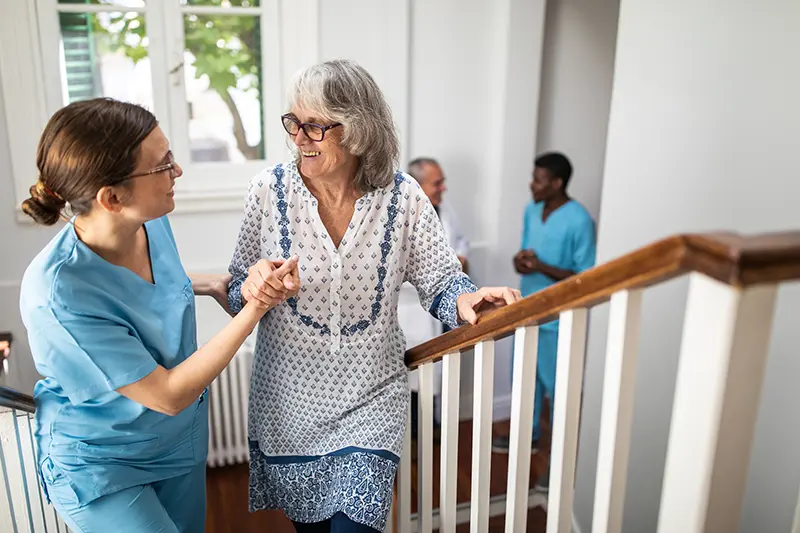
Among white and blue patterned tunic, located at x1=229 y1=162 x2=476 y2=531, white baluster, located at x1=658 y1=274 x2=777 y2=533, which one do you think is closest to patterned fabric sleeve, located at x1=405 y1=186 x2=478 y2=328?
white and blue patterned tunic, located at x1=229 y1=162 x2=476 y2=531

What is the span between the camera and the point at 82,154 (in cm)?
136

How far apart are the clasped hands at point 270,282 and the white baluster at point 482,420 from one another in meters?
0.44

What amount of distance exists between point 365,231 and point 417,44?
6.95ft

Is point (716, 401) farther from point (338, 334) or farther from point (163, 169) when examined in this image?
point (163, 169)

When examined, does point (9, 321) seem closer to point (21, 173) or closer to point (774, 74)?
point (21, 173)

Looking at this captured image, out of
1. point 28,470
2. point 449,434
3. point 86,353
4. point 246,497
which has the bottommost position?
point 246,497

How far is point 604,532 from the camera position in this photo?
1.09 metres

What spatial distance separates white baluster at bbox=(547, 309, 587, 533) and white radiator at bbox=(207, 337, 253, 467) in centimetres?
216

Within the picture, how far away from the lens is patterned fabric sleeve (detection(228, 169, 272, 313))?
1664mm

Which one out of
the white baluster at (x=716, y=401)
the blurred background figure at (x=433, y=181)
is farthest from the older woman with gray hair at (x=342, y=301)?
the blurred background figure at (x=433, y=181)

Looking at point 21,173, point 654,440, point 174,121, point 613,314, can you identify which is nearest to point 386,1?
point 174,121

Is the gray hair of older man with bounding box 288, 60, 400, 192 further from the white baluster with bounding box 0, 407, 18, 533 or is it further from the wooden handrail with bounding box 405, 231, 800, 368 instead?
the white baluster with bounding box 0, 407, 18, 533

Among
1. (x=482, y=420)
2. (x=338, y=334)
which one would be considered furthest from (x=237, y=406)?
(x=482, y=420)

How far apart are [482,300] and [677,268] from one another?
0.76m
